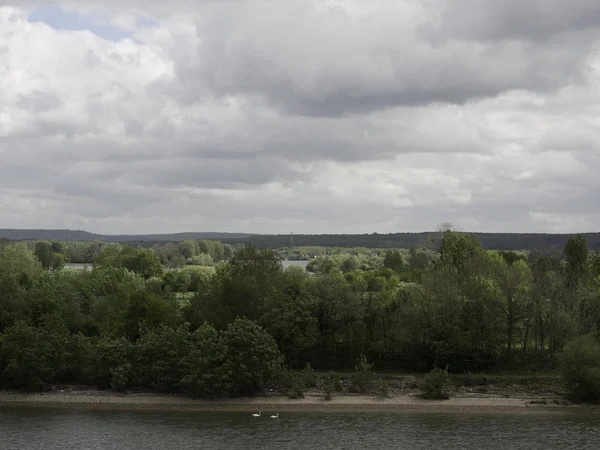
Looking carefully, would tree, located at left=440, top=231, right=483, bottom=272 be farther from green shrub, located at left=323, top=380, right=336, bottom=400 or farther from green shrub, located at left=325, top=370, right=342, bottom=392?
green shrub, located at left=323, top=380, right=336, bottom=400

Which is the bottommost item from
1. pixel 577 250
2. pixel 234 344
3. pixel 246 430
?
pixel 246 430

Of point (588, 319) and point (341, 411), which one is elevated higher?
point (588, 319)

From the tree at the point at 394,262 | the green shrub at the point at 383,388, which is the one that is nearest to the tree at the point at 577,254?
the green shrub at the point at 383,388

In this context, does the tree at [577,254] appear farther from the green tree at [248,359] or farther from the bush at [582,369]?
the green tree at [248,359]

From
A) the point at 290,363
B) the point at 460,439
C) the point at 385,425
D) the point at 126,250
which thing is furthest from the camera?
the point at 126,250

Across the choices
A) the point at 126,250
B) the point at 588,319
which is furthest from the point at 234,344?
the point at 126,250

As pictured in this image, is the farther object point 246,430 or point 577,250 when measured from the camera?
point 577,250

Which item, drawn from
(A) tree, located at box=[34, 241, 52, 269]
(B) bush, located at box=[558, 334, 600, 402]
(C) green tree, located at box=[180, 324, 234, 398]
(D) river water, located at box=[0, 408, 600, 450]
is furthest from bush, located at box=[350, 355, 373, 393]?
(A) tree, located at box=[34, 241, 52, 269]

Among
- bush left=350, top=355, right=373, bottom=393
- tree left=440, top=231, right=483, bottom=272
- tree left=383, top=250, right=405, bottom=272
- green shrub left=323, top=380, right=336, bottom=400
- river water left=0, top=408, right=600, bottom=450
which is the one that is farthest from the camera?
tree left=383, top=250, right=405, bottom=272

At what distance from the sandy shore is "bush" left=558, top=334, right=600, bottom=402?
118 cm

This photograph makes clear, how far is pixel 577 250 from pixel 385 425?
5028 cm

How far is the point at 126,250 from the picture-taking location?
124 metres

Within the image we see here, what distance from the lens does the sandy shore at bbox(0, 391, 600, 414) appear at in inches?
2232

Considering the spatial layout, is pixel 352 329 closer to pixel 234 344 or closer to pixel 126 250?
pixel 234 344
